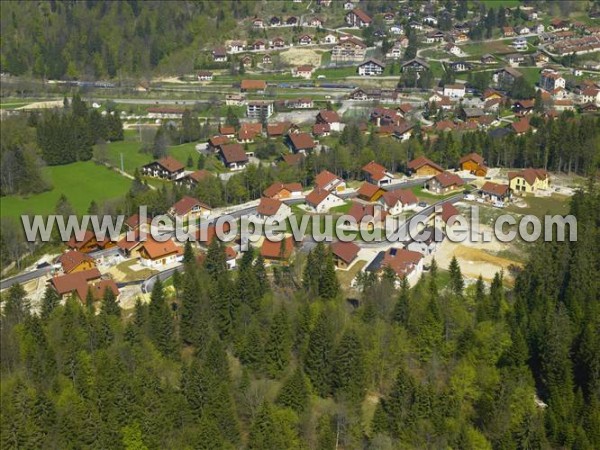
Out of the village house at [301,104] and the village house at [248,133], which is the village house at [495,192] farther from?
the village house at [301,104]

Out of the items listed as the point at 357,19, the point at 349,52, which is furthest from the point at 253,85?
the point at 357,19

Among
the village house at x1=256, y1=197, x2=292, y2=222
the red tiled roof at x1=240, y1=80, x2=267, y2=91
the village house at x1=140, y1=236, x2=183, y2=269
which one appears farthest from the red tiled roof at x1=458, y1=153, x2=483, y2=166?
the red tiled roof at x1=240, y1=80, x2=267, y2=91

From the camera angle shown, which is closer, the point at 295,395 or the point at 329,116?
the point at 295,395

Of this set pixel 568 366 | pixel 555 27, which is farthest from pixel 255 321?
pixel 555 27

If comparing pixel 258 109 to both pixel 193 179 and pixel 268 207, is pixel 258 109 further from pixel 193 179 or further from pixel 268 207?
pixel 268 207

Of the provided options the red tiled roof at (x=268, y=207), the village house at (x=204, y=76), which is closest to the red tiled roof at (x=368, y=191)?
the red tiled roof at (x=268, y=207)

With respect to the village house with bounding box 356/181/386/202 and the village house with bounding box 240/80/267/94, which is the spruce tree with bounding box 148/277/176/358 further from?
the village house with bounding box 240/80/267/94

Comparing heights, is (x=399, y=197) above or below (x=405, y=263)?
above
